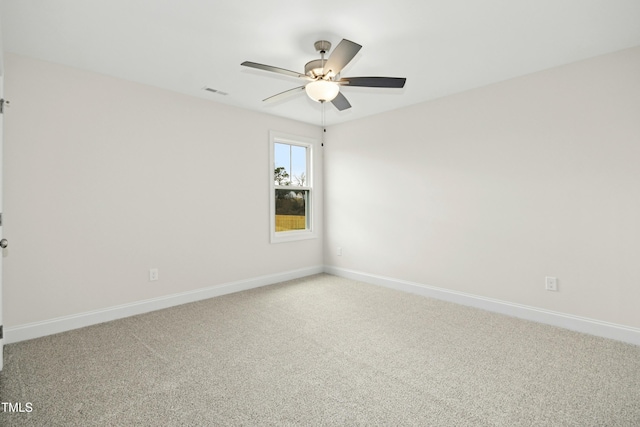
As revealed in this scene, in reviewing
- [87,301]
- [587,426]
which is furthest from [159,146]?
[587,426]

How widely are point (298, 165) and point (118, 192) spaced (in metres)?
2.55

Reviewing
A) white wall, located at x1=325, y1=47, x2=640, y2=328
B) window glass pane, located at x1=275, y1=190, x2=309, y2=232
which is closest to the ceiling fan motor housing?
white wall, located at x1=325, y1=47, x2=640, y2=328

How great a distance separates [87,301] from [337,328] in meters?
2.35

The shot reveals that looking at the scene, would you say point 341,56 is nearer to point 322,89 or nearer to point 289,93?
point 322,89

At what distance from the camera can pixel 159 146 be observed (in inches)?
140

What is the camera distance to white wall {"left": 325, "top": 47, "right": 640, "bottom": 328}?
9.14 feet

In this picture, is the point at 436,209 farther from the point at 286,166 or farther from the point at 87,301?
the point at 87,301

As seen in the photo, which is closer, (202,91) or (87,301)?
(87,301)

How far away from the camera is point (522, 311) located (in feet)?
10.8

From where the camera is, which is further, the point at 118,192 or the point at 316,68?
the point at 118,192

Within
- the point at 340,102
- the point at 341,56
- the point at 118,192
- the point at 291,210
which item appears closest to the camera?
the point at 341,56

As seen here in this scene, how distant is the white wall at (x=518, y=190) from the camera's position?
2.79 meters

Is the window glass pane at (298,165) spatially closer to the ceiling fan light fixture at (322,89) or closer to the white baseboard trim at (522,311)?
the white baseboard trim at (522,311)

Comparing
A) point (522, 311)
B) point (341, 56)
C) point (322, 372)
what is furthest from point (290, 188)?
point (522, 311)
